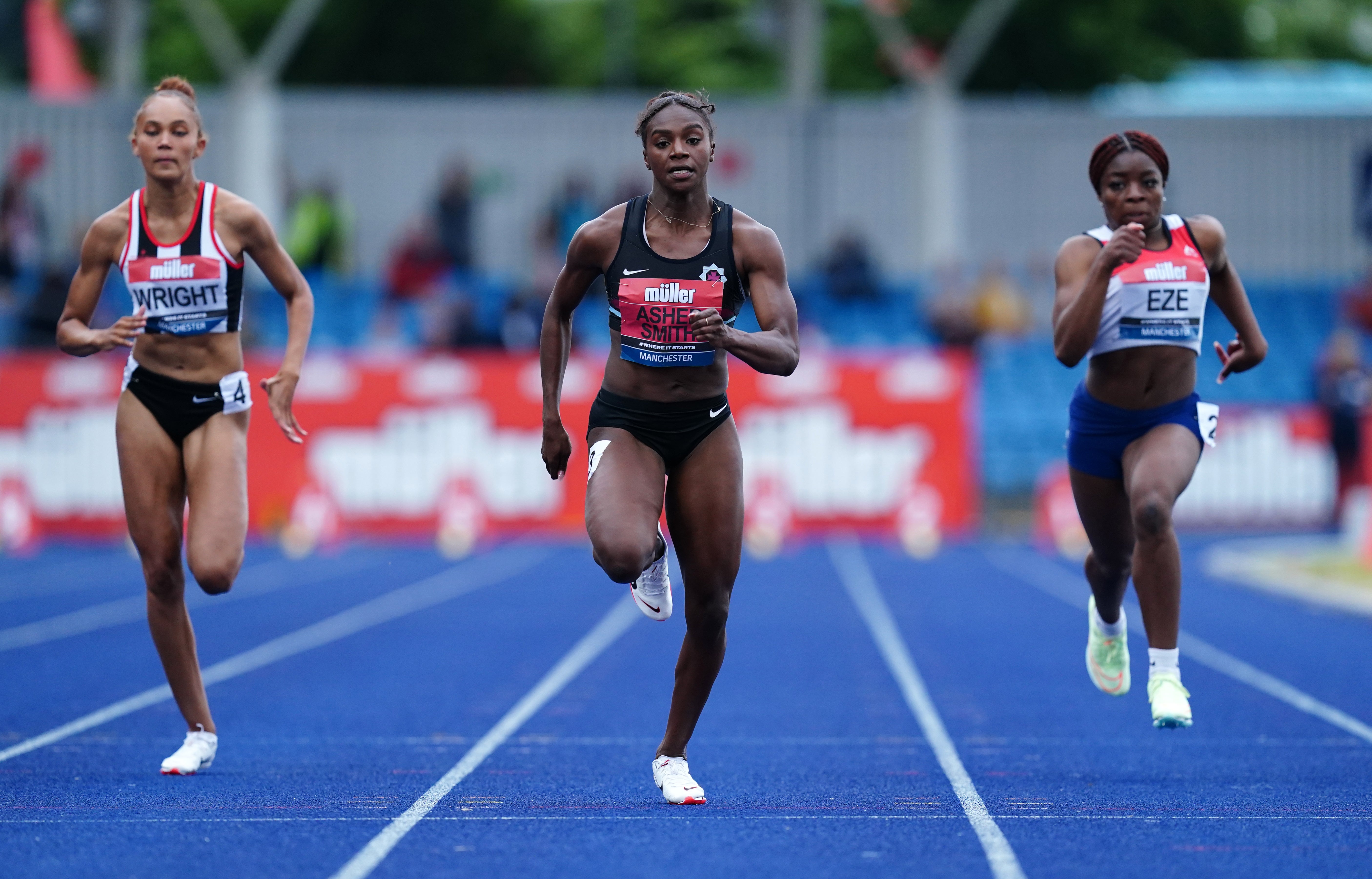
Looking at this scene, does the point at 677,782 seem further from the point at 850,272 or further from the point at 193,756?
the point at 850,272

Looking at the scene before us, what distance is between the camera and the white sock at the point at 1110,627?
7.56 metres

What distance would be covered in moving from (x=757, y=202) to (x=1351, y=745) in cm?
2294

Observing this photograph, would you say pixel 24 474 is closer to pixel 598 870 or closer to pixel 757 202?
pixel 757 202

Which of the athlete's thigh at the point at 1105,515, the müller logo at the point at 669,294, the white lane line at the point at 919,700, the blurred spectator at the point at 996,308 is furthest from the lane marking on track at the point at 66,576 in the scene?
the blurred spectator at the point at 996,308

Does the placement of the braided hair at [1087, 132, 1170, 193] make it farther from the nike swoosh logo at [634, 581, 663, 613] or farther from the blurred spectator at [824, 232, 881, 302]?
the blurred spectator at [824, 232, 881, 302]

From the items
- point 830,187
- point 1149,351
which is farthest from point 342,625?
point 830,187

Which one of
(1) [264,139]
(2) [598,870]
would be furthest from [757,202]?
(2) [598,870]

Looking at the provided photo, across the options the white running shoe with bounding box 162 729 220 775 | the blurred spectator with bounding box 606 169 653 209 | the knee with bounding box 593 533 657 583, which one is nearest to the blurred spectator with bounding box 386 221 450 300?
the blurred spectator with bounding box 606 169 653 209

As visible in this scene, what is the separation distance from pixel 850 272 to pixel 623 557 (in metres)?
20.1

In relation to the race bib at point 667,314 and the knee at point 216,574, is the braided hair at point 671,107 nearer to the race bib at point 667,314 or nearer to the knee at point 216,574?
the race bib at point 667,314

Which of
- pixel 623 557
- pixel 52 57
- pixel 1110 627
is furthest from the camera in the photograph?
pixel 52 57

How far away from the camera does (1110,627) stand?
7562 millimetres

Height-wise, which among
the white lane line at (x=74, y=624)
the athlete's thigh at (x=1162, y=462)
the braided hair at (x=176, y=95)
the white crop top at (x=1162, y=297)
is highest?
the braided hair at (x=176, y=95)

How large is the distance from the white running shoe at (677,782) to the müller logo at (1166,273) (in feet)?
8.08
